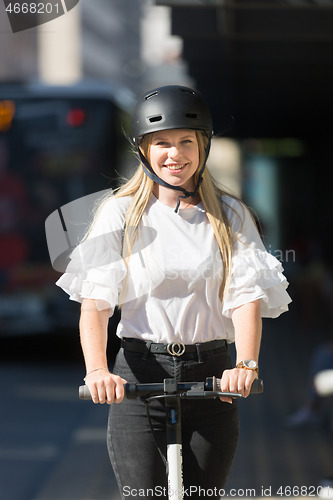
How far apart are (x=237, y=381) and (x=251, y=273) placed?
308 millimetres

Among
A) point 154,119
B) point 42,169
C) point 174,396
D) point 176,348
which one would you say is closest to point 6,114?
point 42,169

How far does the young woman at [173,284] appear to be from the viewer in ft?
7.54

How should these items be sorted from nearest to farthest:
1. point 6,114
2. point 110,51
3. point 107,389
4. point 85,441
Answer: point 107,389
point 85,441
point 6,114
point 110,51

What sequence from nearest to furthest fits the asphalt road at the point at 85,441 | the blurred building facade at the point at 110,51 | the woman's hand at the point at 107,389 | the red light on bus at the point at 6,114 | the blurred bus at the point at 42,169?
the woman's hand at the point at 107,389 → the asphalt road at the point at 85,441 → the red light on bus at the point at 6,114 → the blurred bus at the point at 42,169 → the blurred building facade at the point at 110,51

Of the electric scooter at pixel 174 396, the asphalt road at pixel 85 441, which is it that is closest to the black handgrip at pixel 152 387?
the electric scooter at pixel 174 396

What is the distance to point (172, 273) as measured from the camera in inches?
91.0

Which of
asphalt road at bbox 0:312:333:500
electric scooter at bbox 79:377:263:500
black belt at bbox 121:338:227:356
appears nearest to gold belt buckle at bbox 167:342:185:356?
black belt at bbox 121:338:227:356

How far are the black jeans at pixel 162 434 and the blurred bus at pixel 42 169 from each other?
6.56m

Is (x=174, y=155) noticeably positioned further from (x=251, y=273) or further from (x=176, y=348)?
(x=176, y=348)

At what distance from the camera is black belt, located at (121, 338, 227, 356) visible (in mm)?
2346

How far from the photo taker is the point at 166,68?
1881 cm

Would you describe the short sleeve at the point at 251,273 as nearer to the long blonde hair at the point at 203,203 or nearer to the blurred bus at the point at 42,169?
the long blonde hair at the point at 203,203

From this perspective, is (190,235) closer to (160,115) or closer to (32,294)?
(160,115)

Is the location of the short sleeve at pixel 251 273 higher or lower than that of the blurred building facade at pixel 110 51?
lower
